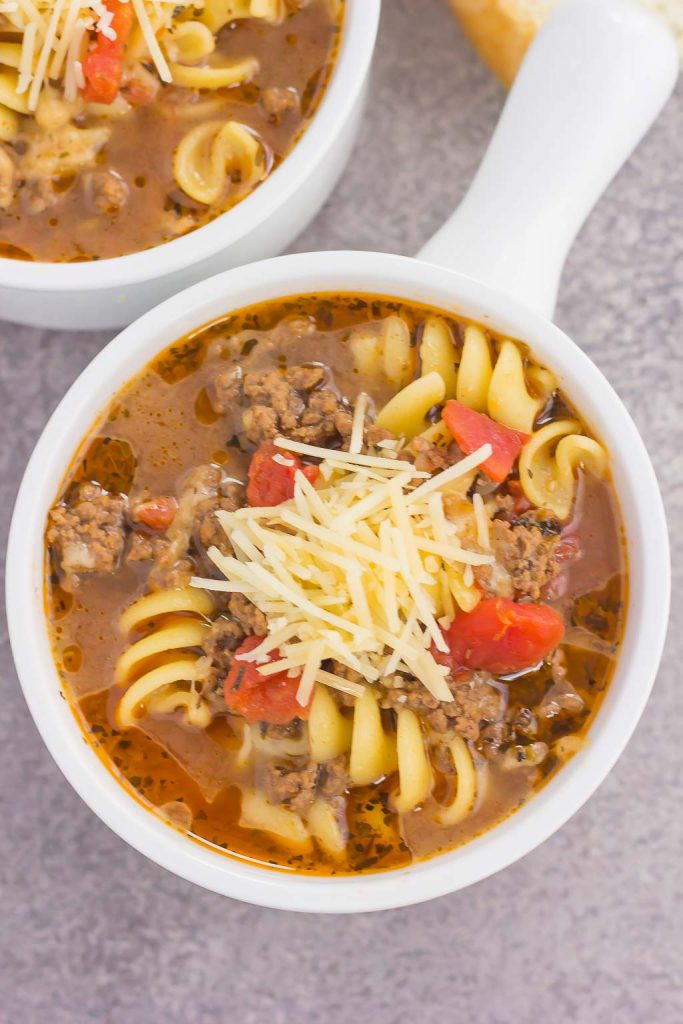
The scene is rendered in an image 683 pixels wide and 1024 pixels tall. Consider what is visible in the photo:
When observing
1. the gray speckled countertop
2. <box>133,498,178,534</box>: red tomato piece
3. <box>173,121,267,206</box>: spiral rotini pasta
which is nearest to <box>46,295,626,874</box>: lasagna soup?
<box>133,498,178,534</box>: red tomato piece

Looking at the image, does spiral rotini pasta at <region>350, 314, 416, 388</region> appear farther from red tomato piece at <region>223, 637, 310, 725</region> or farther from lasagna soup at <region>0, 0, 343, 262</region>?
red tomato piece at <region>223, 637, 310, 725</region>

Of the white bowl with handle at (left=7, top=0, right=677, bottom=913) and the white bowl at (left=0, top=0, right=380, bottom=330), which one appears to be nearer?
the white bowl with handle at (left=7, top=0, right=677, bottom=913)

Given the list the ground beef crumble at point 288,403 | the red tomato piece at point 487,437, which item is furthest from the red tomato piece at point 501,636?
the ground beef crumble at point 288,403

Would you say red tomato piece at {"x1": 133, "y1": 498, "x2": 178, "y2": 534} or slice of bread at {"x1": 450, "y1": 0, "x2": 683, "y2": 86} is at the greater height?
slice of bread at {"x1": 450, "y1": 0, "x2": 683, "y2": 86}

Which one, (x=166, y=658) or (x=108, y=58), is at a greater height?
(x=108, y=58)

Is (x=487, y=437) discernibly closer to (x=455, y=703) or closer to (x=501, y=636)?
(x=501, y=636)

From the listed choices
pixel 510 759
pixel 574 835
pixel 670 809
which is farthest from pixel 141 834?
pixel 670 809

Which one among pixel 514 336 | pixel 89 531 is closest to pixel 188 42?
pixel 514 336

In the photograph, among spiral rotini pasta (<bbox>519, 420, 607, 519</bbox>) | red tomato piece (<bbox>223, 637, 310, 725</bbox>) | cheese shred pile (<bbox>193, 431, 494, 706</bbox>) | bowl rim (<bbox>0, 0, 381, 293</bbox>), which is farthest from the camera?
bowl rim (<bbox>0, 0, 381, 293</bbox>)
